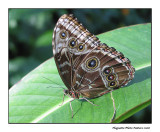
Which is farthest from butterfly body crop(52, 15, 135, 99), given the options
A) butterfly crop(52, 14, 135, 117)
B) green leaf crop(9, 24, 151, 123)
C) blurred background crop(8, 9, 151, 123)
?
blurred background crop(8, 9, 151, 123)

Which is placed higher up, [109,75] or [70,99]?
[109,75]

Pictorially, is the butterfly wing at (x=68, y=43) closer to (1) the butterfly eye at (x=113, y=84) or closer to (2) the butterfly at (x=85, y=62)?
(2) the butterfly at (x=85, y=62)

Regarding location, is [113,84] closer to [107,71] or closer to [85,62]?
[107,71]

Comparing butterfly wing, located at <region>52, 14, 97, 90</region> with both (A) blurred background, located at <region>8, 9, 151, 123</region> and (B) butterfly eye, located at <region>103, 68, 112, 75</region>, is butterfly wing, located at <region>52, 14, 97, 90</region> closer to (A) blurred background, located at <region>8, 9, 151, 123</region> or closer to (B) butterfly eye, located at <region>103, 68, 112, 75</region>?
(B) butterfly eye, located at <region>103, 68, 112, 75</region>

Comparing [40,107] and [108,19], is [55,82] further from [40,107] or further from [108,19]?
[108,19]

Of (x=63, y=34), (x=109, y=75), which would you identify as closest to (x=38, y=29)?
(x=63, y=34)

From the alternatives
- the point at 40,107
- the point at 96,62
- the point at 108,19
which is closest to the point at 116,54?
the point at 96,62
